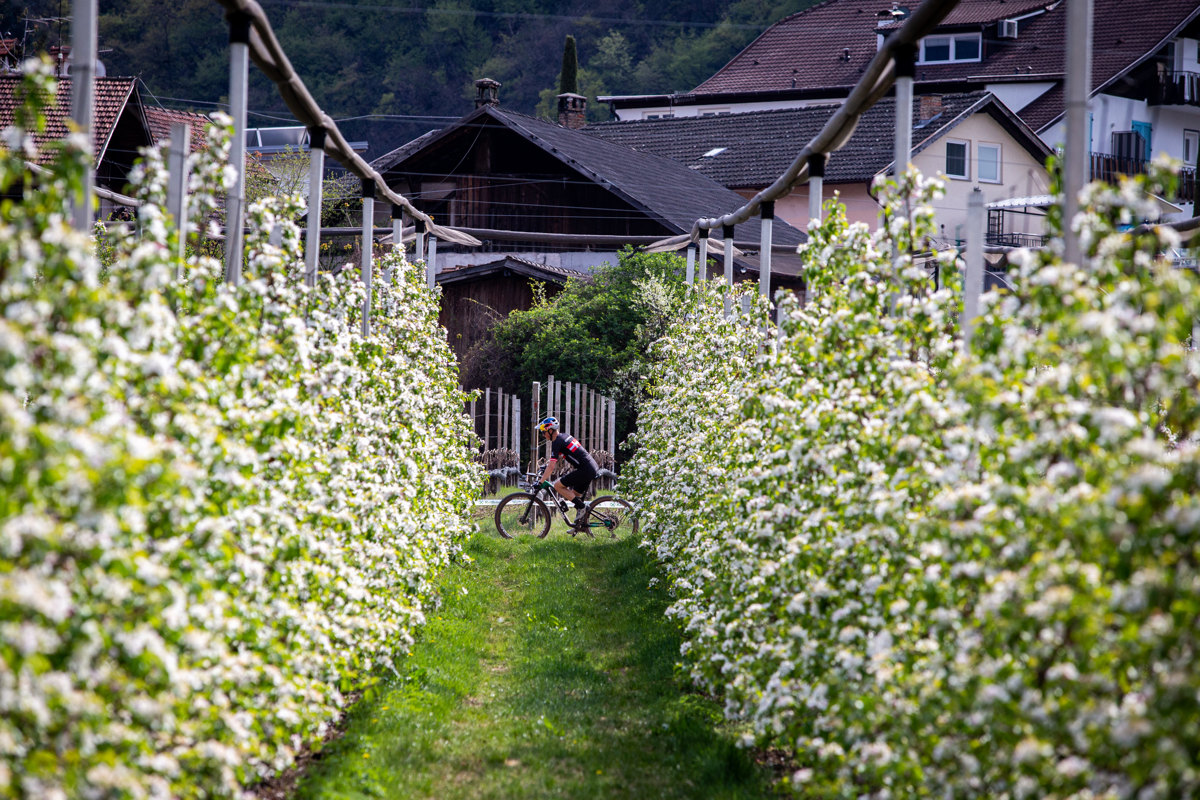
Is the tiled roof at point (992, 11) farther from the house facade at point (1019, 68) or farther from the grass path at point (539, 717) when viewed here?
the grass path at point (539, 717)

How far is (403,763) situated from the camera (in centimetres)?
565

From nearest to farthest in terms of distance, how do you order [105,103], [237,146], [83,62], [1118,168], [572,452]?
[83,62] < [237,146] < [572,452] < [105,103] < [1118,168]

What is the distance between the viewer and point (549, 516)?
13773 millimetres

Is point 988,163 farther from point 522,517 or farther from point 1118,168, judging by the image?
point 522,517

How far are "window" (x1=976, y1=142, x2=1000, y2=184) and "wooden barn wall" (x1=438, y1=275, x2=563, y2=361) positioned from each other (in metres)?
15.7

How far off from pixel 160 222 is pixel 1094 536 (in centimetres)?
275

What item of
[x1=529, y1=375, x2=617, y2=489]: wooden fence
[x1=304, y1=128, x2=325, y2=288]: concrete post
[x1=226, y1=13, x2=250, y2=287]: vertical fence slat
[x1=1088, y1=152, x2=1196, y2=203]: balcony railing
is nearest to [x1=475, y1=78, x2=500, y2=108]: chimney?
[x1=529, y1=375, x2=617, y2=489]: wooden fence

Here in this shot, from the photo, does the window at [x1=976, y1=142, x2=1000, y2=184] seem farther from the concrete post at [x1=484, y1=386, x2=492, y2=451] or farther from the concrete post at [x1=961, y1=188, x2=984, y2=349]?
the concrete post at [x1=961, y1=188, x2=984, y2=349]

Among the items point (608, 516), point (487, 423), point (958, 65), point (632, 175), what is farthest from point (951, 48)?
point (608, 516)

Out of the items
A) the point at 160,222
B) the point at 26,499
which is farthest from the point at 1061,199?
the point at 26,499

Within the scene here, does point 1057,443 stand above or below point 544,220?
below

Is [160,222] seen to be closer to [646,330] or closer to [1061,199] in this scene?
[1061,199]

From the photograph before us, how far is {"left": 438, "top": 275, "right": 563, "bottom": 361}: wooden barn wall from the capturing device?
21156 mm

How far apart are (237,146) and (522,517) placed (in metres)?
9.27
